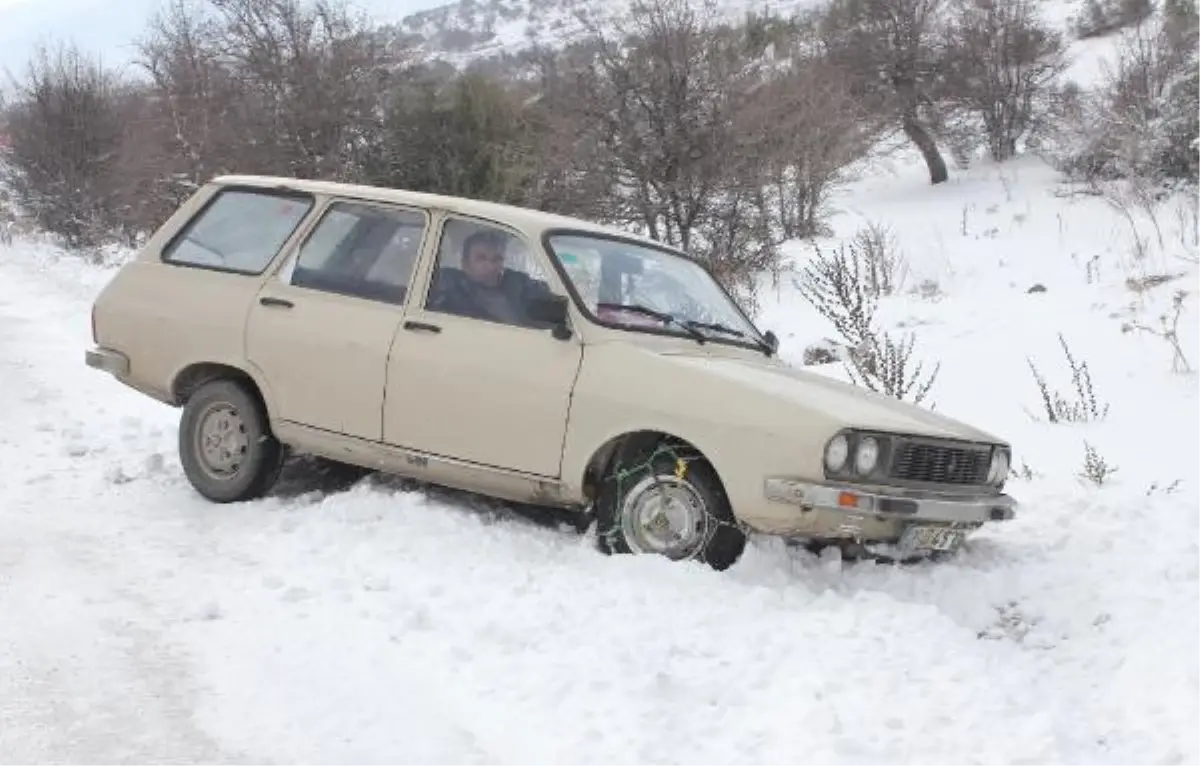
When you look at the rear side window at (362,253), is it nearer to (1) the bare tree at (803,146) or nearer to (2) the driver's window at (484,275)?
(2) the driver's window at (484,275)

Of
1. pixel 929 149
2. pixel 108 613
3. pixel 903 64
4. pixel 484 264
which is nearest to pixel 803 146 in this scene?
pixel 929 149

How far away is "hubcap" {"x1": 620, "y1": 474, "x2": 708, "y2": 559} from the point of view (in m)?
4.85

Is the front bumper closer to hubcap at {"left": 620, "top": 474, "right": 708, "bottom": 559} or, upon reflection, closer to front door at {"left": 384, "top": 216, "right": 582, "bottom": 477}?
hubcap at {"left": 620, "top": 474, "right": 708, "bottom": 559}

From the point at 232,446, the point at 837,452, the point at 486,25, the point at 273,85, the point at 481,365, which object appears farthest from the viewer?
the point at 486,25

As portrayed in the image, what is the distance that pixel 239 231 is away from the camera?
6320mm

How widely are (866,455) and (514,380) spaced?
1.61m

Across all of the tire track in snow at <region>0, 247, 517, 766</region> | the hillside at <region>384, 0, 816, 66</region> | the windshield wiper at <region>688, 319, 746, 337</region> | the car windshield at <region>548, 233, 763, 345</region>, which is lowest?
the tire track in snow at <region>0, 247, 517, 766</region>

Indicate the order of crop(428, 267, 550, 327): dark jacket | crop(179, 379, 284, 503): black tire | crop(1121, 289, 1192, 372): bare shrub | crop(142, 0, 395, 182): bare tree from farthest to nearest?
crop(142, 0, 395, 182): bare tree → crop(1121, 289, 1192, 372): bare shrub → crop(179, 379, 284, 503): black tire → crop(428, 267, 550, 327): dark jacket

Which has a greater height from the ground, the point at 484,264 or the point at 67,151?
the point at 67,151

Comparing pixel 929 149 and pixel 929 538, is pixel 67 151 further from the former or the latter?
pixel 929 538

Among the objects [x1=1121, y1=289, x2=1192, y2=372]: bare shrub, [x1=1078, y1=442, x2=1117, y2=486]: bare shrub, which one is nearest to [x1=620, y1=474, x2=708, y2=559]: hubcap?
[x1=1078, y1=442, x2=1117, y2=486]: bare shrub

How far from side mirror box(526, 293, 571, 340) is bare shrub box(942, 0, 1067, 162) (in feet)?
81.1

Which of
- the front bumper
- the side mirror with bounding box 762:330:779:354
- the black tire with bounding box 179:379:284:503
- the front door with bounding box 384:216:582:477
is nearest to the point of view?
the front bumper

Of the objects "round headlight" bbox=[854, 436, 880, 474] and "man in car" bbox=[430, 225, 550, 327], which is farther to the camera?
"man in car" bbox=[430, 225, 550, 327]
